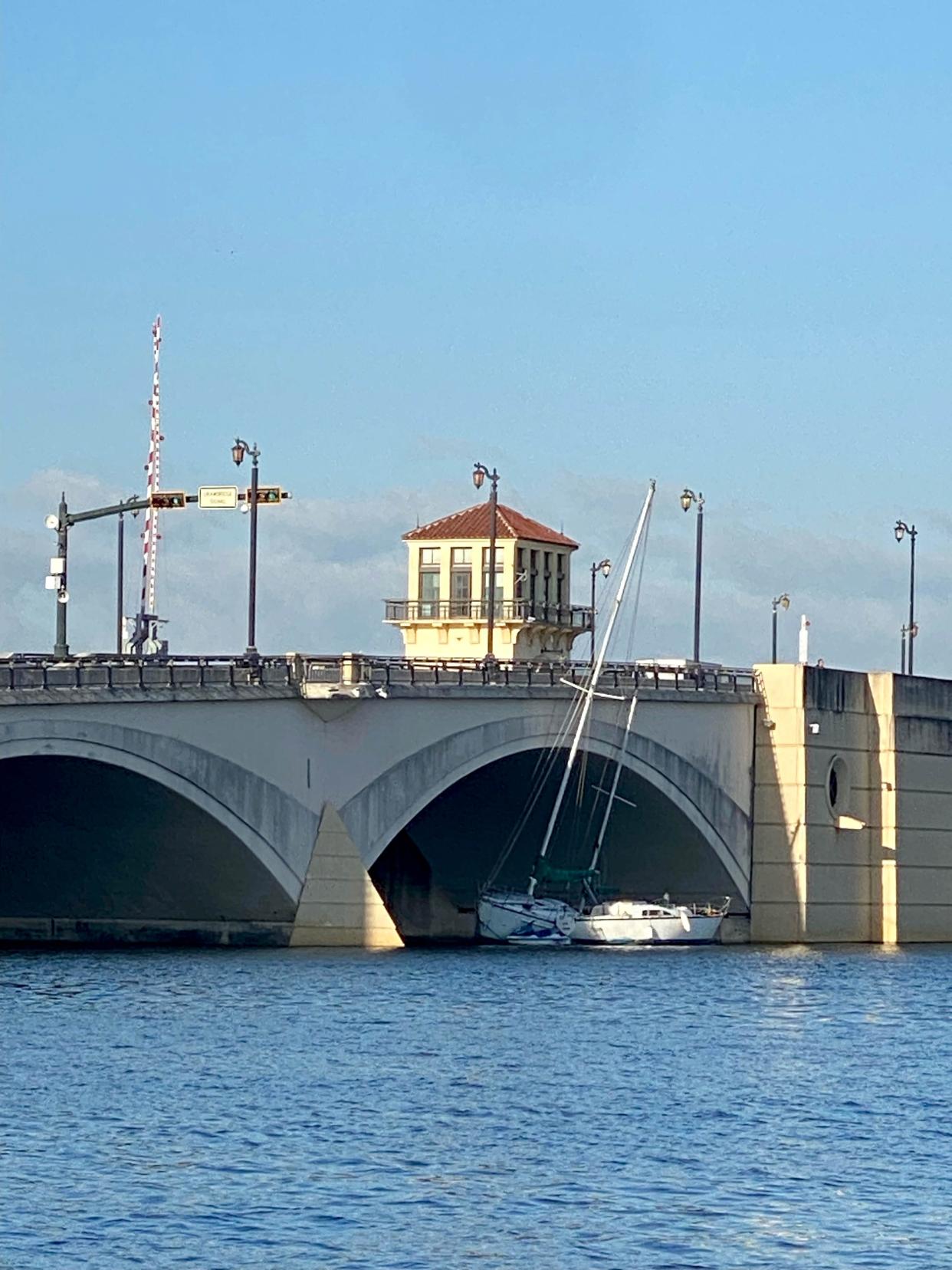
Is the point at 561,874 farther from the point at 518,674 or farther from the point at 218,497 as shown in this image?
the point at 218,497

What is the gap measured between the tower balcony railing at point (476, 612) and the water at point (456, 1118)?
4963cm

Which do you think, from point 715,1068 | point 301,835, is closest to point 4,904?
point 301,835

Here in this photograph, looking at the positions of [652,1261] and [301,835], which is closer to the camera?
[652,1261]

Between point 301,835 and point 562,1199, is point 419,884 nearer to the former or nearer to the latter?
point 301,835

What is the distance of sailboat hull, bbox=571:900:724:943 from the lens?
95.1m

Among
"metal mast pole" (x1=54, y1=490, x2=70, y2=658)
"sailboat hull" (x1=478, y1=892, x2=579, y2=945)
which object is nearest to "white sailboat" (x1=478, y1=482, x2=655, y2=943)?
"sailboat hull" (x1=478, y1=892, x2=579, y2=945)

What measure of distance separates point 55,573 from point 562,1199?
2713 cm

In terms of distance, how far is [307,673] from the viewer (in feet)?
258

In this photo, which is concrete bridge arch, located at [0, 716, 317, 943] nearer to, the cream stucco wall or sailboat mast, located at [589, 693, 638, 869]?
sailboat mast, located at [589, 693, 638, 869]

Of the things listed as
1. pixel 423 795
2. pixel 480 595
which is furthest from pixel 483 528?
pixel 423 795

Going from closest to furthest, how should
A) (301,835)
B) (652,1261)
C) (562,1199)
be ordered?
(652,1261) → (562,1199) → (301,835)

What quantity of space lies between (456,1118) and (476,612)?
79.1 meters

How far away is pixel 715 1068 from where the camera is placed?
57812mm

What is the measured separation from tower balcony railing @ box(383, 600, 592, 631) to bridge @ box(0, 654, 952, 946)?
27.6 m
